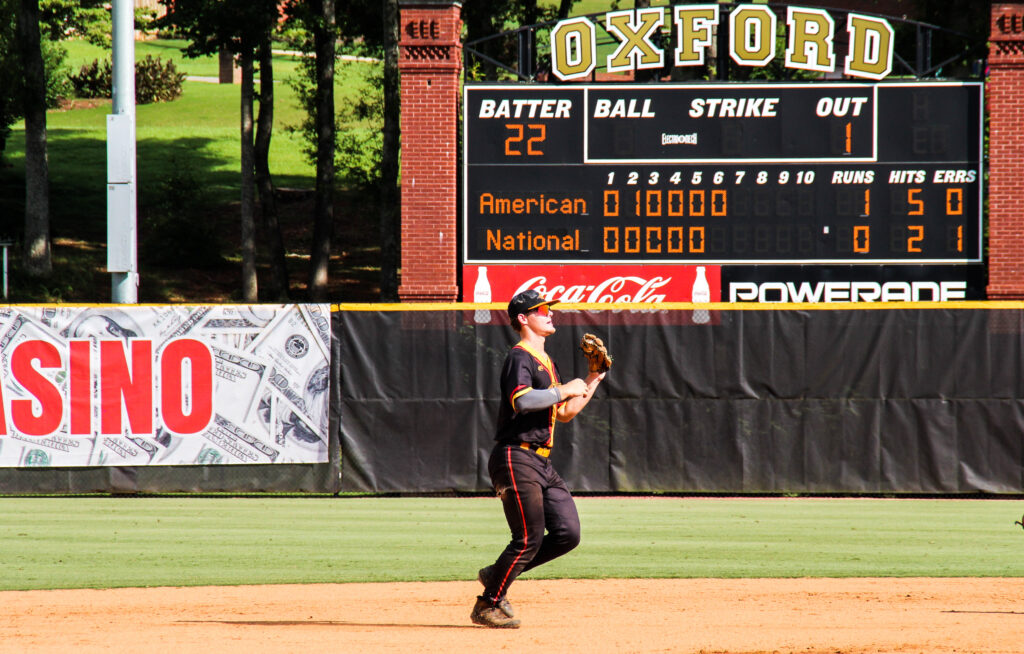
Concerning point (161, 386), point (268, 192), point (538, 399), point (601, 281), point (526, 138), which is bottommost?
point (161, 386)

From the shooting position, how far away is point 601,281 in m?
16.8

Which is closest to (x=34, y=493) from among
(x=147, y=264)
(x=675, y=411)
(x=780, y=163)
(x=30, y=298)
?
(x=675, y=411)

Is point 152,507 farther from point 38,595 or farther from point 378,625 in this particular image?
point 378,625

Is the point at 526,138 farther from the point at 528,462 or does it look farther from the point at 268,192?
the point at 268,192

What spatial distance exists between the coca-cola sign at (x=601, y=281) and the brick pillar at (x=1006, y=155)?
14.5ft

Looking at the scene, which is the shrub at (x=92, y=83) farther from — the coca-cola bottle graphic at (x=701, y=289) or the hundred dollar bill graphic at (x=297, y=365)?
the hundred dollar bill graphic at (x=297, y=365)

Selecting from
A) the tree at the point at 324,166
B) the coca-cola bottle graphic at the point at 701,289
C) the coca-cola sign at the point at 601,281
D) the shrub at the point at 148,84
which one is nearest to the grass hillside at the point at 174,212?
the shrub at the point at 148,84

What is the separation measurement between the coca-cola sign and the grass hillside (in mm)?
17658

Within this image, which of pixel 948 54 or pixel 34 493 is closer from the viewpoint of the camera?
pixel 34 493

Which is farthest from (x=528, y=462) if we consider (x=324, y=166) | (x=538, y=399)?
(x=324, y=166)

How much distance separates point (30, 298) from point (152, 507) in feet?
64.5

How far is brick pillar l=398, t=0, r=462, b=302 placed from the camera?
58.4 ft

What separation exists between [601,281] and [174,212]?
936 inches

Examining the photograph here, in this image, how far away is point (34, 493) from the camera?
13.2 m
